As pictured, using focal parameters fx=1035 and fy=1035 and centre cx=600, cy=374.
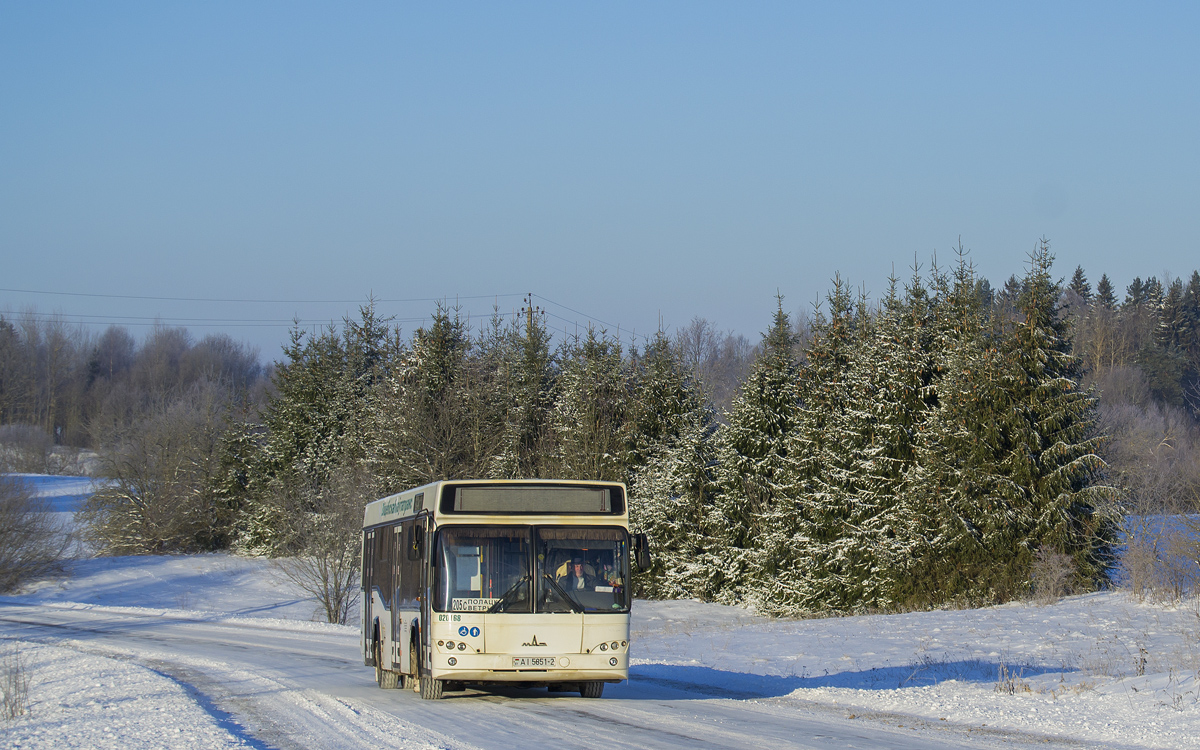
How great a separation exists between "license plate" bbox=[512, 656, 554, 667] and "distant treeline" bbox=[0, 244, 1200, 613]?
20.9m

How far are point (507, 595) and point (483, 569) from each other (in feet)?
1.49

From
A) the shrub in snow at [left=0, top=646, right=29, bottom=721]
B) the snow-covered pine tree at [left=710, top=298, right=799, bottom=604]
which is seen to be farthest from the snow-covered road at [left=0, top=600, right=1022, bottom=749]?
the snow-covered pine tree at [left=710, top=298, right=799, bottom=604]

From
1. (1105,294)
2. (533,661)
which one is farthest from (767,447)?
(1105,294)

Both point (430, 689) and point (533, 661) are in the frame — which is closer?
point (533, 661)

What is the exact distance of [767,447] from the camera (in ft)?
129

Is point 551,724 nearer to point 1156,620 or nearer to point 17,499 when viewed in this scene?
point 1156,620

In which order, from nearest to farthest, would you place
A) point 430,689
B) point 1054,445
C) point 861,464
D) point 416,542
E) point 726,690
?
point 416,542 → point 430,689 → point 726,690 → point 1054,445 → point 861,464

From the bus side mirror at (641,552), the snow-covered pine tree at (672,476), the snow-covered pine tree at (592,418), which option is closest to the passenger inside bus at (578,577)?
the bus side mirror at (641,552)

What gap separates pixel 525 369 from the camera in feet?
171

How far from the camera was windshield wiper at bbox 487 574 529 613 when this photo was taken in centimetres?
1298

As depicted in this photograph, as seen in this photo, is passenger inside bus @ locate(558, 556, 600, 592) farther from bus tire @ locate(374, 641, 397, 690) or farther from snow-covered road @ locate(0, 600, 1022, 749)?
bus tire @ locate(374, 641, 397, 690)

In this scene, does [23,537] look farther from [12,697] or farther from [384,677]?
[384,677]

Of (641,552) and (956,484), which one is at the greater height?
(956,484)

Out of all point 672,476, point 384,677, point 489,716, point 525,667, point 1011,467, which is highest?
point 672,476
